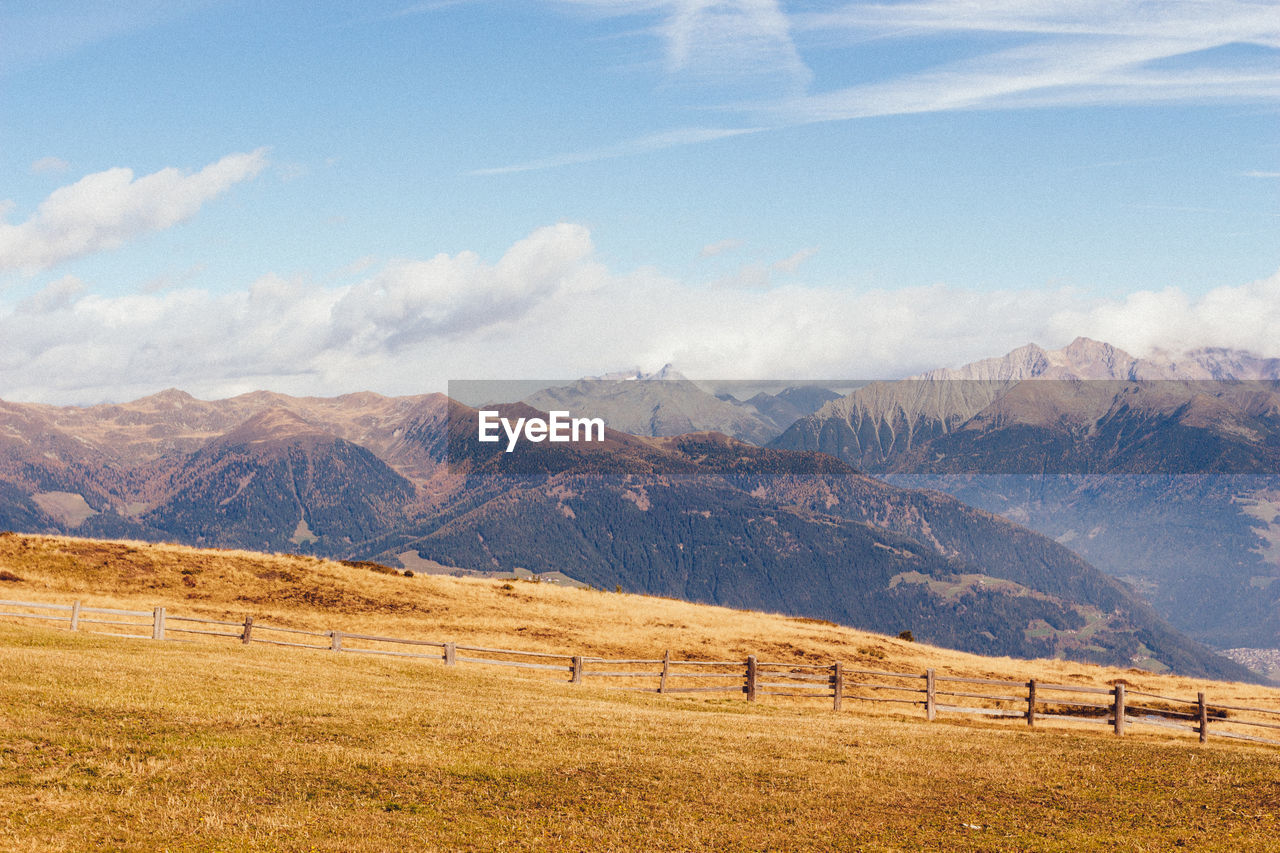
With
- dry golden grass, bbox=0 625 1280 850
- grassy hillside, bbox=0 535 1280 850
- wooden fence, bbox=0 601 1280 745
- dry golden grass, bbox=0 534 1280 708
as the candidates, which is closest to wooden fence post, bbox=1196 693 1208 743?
wooden fence, bbox=0 601 1280 745

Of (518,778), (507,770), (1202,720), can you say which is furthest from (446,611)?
(518,778)

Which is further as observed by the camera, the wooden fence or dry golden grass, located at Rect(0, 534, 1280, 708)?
dry golden grass, located at Rect(0, 534, 1280, 708)

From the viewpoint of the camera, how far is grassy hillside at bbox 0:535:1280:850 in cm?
1769

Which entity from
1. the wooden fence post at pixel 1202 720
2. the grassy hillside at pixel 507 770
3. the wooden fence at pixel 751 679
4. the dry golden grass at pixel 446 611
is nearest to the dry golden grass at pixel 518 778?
the grassy hillside at pixel 507 770

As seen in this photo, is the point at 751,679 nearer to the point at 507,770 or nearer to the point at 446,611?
the point at 507,770

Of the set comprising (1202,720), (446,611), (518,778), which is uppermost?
(518,778)

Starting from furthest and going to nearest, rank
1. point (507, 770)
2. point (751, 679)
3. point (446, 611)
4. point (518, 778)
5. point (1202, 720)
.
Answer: point (446, 611), point (751, 679), point (1202, 720), point (507, 770), point (518, 778)

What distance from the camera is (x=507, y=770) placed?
866 inches

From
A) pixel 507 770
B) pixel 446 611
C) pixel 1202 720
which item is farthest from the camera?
pixel 446 611

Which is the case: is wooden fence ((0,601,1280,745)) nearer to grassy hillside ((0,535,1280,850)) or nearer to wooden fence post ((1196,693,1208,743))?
wooden fence post ((1196,693,1208,743))

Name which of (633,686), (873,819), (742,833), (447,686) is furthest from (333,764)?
(633,686)

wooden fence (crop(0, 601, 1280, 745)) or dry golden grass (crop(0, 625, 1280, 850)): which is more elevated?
dry golden grass (crop(0, 625, 1280, 850))

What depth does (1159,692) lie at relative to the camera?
62.4 m

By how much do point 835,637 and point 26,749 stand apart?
60.4 metres
